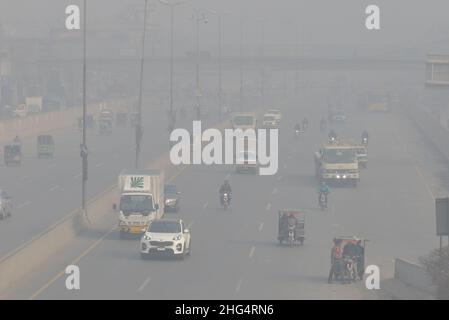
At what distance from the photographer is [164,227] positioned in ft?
153

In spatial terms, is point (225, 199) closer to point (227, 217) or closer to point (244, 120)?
point (227, 217)

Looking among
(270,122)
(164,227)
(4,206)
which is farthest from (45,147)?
(164,227)

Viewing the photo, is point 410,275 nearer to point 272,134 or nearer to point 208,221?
point 208,221

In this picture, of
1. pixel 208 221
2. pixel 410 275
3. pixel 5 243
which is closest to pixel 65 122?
pixel 208 221

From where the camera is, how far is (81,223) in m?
54.2

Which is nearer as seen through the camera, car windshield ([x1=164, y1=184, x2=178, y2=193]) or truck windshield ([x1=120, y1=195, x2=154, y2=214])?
truck windshield ([x1=120, y1=195, x2=154, y2=214])

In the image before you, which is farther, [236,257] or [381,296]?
[236,257]

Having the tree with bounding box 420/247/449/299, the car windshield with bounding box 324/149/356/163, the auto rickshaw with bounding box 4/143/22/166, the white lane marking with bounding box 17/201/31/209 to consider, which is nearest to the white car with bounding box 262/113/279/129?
the auto rickshaw with bounding box 4/143/22/166

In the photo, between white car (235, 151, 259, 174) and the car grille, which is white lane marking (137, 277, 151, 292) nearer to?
the car grille

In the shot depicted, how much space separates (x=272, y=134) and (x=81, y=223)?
66.1 m

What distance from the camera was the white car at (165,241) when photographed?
150ft

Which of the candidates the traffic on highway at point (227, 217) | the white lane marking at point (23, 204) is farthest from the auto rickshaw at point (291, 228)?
the white lane marking at point (23, 204)

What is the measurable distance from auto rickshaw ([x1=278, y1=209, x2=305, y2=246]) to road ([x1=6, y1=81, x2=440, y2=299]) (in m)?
0.42

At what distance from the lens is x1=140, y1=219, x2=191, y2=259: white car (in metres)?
45.6
